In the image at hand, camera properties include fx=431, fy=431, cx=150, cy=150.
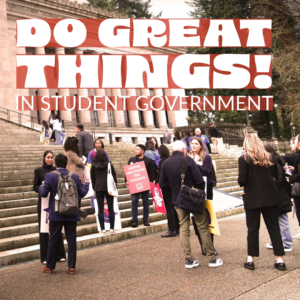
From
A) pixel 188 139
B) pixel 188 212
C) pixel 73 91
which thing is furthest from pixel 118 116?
pixel 188 212

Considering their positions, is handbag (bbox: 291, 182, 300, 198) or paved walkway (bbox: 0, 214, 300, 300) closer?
paved walkway (bbox: 0, 214, 300, 300)

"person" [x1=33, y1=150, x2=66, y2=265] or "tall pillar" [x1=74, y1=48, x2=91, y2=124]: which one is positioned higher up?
"tall pillar" [x1=74, y1=48, x2=91, y2=124]

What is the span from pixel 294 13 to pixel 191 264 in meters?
27.6

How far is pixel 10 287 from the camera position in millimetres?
5938

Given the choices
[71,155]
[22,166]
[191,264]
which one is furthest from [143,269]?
[22,166]

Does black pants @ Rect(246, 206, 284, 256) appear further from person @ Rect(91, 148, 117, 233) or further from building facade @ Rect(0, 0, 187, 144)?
building facade @ Rect(0, 0, 187, 144)

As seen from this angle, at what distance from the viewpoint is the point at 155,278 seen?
5.96m

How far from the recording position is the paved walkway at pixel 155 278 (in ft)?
17.1

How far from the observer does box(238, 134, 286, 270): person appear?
20.1 feet

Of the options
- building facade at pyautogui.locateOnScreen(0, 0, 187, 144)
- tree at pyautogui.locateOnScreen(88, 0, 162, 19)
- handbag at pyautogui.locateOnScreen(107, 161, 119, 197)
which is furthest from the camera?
tree at pyautogui.locateOnScreen(88, 0, 162, 19)

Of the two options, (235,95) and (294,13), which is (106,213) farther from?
(235,95)

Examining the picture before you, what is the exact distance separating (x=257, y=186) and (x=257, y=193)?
0.10 m

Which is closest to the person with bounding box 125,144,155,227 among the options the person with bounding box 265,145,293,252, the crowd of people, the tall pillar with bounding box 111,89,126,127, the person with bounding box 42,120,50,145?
the crowd of people

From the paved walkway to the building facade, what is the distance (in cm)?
2674
